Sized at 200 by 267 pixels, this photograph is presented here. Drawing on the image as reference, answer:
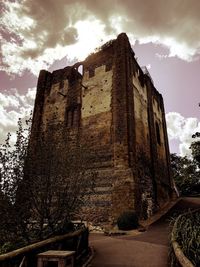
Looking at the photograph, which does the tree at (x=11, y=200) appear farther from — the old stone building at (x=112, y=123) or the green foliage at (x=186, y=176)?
the green foliage at (x=186, y=176)

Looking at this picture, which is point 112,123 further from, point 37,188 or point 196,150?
point 37,188

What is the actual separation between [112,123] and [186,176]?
5154 millimetres

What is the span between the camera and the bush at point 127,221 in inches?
420

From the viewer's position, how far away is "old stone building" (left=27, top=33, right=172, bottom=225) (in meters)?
12.4

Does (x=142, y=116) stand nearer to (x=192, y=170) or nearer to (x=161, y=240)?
(x=192, y=170)

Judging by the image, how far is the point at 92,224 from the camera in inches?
478

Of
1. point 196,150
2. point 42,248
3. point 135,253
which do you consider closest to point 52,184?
point 42,248

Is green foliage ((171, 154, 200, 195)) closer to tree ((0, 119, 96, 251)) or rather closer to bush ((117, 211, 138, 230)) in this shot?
bush ((117, 211, 138, 230))

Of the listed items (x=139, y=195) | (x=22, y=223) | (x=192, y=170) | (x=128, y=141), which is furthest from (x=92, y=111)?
(x=22, y=223)

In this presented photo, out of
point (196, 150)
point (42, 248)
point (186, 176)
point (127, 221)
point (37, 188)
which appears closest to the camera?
point (42, 248)

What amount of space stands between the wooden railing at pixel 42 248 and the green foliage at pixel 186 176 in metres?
6.37

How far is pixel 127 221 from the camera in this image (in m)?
10.7

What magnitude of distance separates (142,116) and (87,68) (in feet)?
17.8

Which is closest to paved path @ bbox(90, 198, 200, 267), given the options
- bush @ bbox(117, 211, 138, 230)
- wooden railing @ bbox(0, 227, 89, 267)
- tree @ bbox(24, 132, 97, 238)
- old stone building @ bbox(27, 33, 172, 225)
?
wooden railing @ bbox(0, 227, 89, 267)
